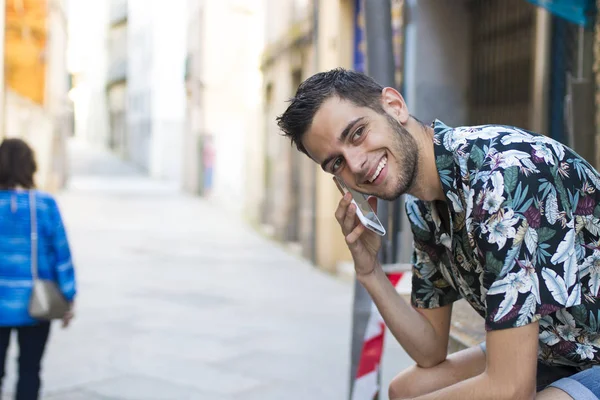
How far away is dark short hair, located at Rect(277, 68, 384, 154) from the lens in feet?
7.80

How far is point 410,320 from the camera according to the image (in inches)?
108

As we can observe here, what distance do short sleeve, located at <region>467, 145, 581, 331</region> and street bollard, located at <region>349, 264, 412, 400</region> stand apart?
196 centimetres

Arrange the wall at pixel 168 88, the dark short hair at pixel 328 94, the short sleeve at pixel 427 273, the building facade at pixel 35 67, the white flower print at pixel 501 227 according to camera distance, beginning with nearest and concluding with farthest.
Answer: the white flower print at pixel 501 227, the dark short hair at pixel 328 94, the short sleeve at pixel 427 273, the building facade at pixel 35 67, the wall at pixel 168 88

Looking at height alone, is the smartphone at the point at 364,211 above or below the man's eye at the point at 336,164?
below

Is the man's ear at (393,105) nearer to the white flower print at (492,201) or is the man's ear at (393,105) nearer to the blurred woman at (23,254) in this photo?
the white flower print at (492,201)

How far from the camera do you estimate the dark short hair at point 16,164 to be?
4559 millimetres

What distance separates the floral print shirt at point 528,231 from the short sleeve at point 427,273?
0.21 meters

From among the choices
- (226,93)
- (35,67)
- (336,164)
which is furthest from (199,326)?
(226,93)

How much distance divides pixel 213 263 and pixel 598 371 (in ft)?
36.7

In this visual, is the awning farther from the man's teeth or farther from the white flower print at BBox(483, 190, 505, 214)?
the white flower print at BBox(483, 190, 505, 214)

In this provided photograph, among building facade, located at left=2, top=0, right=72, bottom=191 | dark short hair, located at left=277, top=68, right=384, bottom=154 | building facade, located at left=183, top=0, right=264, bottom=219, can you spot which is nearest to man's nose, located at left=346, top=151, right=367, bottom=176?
dark short hair, located at left=277, top=68, right=384, bottom=154

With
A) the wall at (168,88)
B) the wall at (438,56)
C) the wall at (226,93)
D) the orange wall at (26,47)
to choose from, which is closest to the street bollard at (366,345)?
the wall at (438,56)

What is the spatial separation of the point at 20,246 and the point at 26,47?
62.9 feet

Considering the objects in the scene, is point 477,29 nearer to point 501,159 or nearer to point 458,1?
point 458,1
